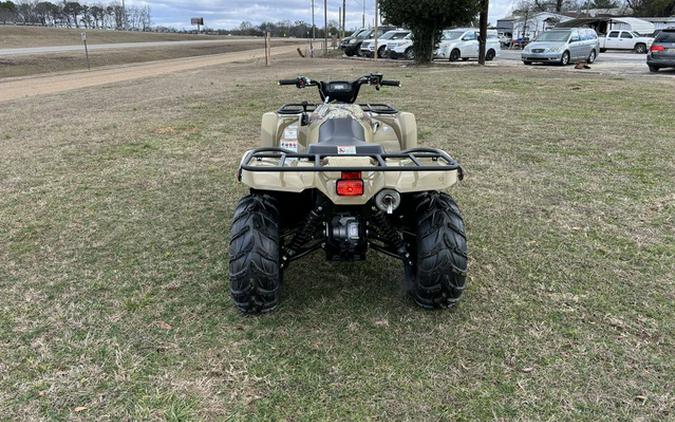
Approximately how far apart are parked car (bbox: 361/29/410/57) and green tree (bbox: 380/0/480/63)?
468 centimetres

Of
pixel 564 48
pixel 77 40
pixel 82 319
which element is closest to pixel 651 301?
pixel 82 319

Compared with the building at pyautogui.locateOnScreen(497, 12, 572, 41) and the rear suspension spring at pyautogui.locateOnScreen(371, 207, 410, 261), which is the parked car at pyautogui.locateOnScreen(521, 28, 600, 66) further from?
the building at pyautogui.locateOnScreen(497, 12, 572, 41)

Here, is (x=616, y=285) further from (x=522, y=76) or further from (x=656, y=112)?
(x=522, y=76)

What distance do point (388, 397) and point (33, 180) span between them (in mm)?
4624

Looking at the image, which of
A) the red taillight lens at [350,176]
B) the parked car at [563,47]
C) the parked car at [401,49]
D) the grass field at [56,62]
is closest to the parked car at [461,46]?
the parked car at [401,49]

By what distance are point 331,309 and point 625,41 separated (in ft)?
113

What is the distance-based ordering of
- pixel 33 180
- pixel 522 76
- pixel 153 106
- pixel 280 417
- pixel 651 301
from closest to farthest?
A: pixel 280 417, pixel 651 301, pixel 33 180, pixel 153 106, pixel 522 76

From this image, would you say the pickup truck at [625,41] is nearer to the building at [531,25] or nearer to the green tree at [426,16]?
the green tree at [426,16]

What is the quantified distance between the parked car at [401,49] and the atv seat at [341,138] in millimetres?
21858

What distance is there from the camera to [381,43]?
2548 centimetres

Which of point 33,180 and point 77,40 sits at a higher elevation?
point 77,40

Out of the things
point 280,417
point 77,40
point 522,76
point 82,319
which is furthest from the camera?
point 77,40

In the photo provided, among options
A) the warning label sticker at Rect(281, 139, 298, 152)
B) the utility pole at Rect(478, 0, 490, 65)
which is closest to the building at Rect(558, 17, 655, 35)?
the utility pole at Rect(478, 0, 490, 65)

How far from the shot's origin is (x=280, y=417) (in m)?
2.09
